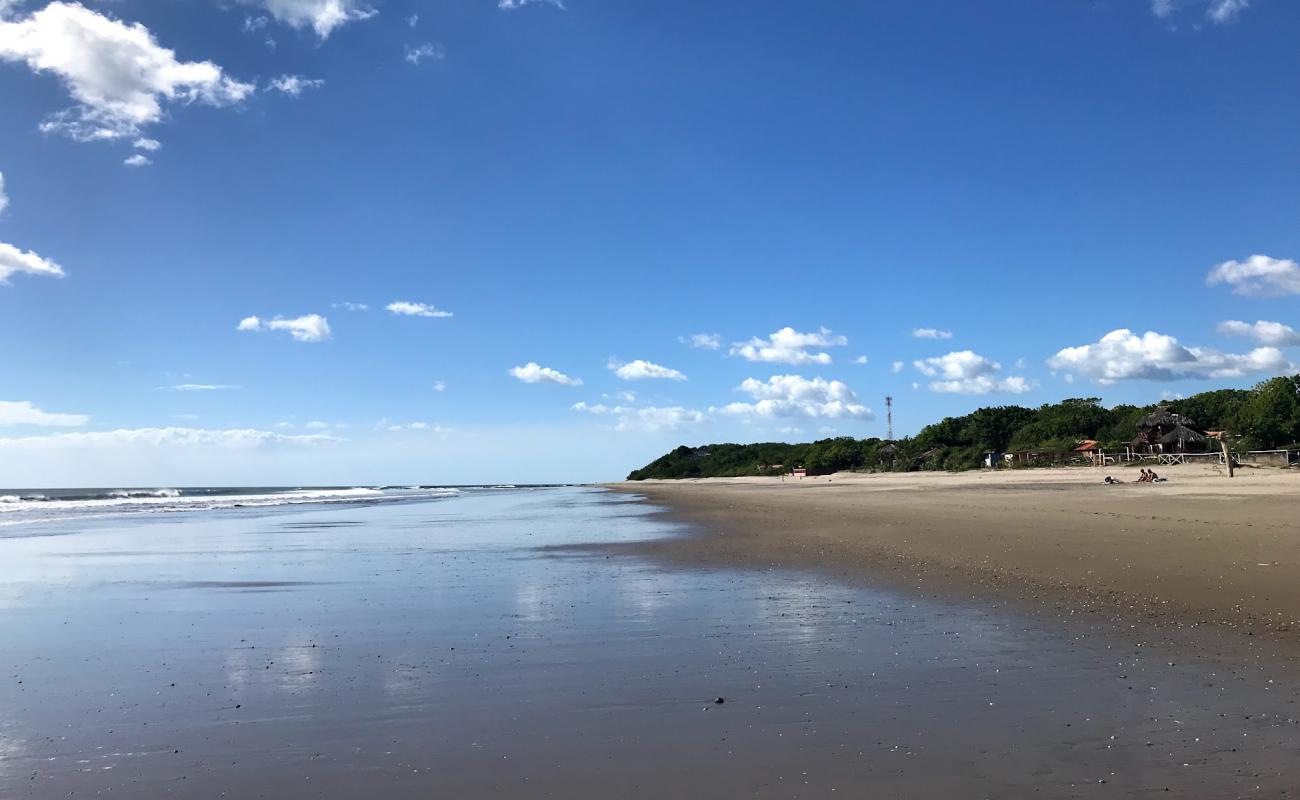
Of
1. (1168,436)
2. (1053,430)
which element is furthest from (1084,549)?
(1053,430)

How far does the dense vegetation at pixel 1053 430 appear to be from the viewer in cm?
5950

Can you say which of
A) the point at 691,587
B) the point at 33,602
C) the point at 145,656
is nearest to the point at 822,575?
the point at 691,587

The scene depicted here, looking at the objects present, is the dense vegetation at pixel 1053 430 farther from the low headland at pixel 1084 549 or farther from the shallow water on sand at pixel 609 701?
the shallow water on sand at pixel 609 701

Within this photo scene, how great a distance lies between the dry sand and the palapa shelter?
40.9m

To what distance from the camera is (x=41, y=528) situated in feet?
99.3

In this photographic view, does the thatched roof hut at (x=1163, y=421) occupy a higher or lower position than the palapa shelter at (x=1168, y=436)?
→ higher

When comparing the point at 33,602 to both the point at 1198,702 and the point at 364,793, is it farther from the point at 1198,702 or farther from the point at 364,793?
the point at 1198,702

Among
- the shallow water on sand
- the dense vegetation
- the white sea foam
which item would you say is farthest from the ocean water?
the dense vegetation

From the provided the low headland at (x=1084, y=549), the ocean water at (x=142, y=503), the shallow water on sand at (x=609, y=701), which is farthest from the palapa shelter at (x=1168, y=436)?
the shallow water on sand at (x=609, y=701)

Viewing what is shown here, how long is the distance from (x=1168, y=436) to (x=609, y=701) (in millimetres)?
71161

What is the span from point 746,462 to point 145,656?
143 m

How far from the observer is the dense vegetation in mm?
59500

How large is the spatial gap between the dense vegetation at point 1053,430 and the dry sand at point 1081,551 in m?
39.7

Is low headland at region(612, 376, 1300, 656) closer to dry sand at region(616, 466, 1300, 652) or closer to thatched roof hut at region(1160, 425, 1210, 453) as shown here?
dry sand at region(616, 466, 1300, 652)
